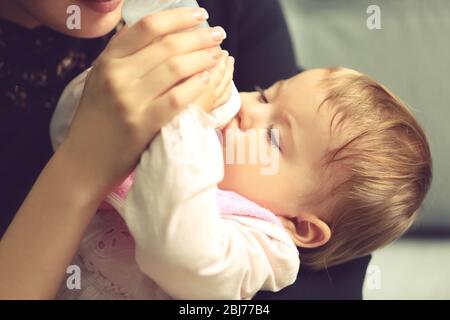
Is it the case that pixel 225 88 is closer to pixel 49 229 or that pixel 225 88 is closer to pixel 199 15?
pixel 199 15

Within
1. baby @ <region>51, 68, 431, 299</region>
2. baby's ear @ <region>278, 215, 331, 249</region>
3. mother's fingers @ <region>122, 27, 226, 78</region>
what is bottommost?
baby's ear @ <region>278, 215, 331, 249</region>

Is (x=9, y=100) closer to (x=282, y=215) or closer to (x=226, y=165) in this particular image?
(x=226, y=165)

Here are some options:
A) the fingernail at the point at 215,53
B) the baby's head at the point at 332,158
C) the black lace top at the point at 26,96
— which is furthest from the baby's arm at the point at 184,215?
the black lace top at the point at 26,96

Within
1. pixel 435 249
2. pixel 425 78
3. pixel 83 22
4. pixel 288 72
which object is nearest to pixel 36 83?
pixel 83 22

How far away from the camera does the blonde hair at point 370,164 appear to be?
3.35ft

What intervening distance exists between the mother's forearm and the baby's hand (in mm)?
207

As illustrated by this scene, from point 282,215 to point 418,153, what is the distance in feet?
0.96

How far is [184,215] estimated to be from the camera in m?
0.77

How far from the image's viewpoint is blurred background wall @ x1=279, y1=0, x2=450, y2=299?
1.57 m

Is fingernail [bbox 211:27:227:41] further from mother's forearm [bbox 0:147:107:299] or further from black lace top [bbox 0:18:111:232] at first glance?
black lace top [bbox 0:18:111:232]

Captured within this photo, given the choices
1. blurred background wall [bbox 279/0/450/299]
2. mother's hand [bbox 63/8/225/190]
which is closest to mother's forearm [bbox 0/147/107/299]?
mother's hand [bbox 63/8/225/190]

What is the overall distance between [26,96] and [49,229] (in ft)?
1.62

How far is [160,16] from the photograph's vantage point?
807 millimetres

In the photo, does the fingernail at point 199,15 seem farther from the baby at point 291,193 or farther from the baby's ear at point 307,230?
the baby's ear at point 307,230
